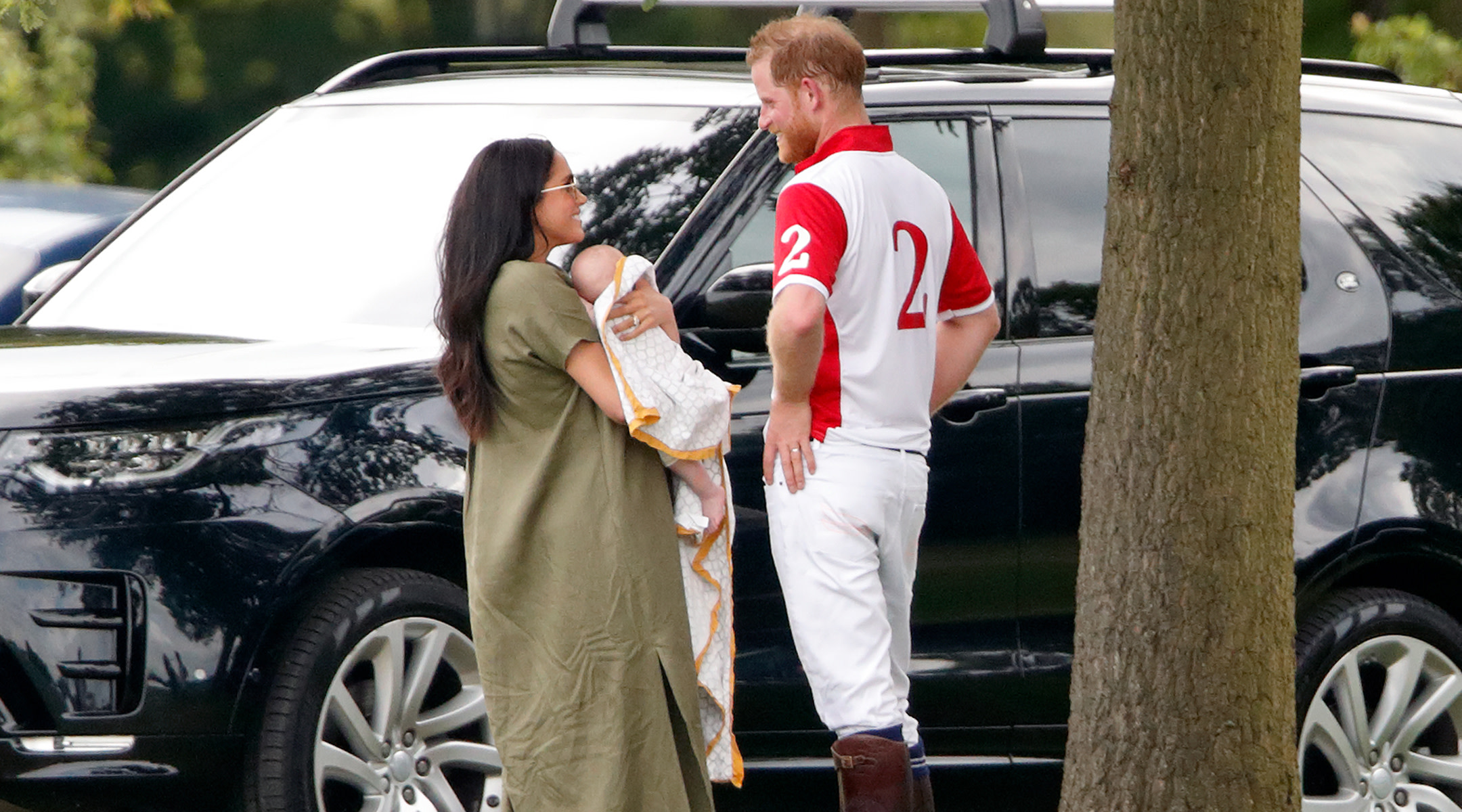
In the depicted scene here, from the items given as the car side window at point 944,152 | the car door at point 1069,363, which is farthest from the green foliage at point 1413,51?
the car side window at point 944,152

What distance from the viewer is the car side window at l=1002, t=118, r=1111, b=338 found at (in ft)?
17.0

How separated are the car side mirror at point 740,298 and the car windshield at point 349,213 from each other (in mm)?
249

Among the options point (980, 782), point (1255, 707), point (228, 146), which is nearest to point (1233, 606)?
point (1255, 707)

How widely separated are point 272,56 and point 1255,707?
16.2 m

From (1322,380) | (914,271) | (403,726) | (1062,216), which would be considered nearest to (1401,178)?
(1322,380)

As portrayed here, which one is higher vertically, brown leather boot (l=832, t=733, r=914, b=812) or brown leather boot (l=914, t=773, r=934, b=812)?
brown leather boot (l=832, t=733, r=914, b=812)

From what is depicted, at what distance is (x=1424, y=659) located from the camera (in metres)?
5.37

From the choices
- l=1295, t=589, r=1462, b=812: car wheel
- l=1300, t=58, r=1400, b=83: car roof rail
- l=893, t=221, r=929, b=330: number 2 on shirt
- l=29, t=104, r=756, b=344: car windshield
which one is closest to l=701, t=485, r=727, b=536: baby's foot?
l=893, t=221, r=929, b=330: number 2 on shirt

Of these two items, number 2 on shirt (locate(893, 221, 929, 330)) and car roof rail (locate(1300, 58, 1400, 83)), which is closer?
number 2 on shirt (locate(893, 221, 929, 330))

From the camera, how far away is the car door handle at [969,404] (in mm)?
5004

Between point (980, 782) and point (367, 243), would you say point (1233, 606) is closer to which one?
point (980, 782)

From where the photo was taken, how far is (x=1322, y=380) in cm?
523

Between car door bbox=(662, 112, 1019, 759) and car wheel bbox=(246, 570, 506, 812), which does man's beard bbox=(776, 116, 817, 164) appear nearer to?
car door bbox=(662, 112, 1019, 759)

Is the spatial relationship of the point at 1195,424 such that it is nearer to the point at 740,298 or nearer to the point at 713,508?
the point at 713,508
